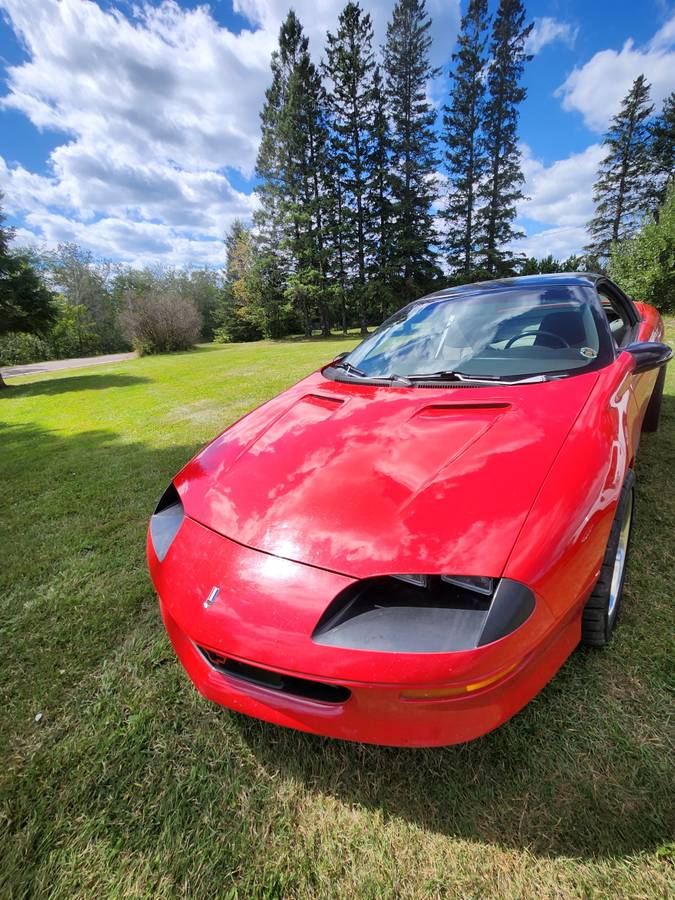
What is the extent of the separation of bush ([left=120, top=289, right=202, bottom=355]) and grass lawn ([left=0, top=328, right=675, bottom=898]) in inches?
771

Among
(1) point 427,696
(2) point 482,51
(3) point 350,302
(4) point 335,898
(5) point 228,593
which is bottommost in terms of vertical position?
(4) point 335,898

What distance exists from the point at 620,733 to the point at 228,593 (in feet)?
4.18

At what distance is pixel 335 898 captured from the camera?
926 mm

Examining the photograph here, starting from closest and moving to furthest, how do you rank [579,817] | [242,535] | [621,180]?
[579,817]
[242,535]
[621,180]

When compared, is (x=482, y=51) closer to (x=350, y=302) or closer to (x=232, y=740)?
(x=350, y=302)

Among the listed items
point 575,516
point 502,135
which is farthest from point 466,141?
point 575,516

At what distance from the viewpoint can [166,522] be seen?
4.76 feet

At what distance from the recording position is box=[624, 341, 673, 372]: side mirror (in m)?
1.79

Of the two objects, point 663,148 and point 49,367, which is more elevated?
point 663,148

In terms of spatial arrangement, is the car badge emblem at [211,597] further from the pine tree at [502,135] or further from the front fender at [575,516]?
the pine tree at [502,135]

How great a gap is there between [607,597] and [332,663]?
98 cm

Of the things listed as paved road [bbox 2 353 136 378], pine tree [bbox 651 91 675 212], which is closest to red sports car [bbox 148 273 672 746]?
paved road [bbox 2 353 136 378]

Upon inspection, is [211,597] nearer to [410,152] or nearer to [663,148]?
[410,152]

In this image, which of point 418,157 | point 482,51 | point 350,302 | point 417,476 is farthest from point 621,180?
point 417,476
